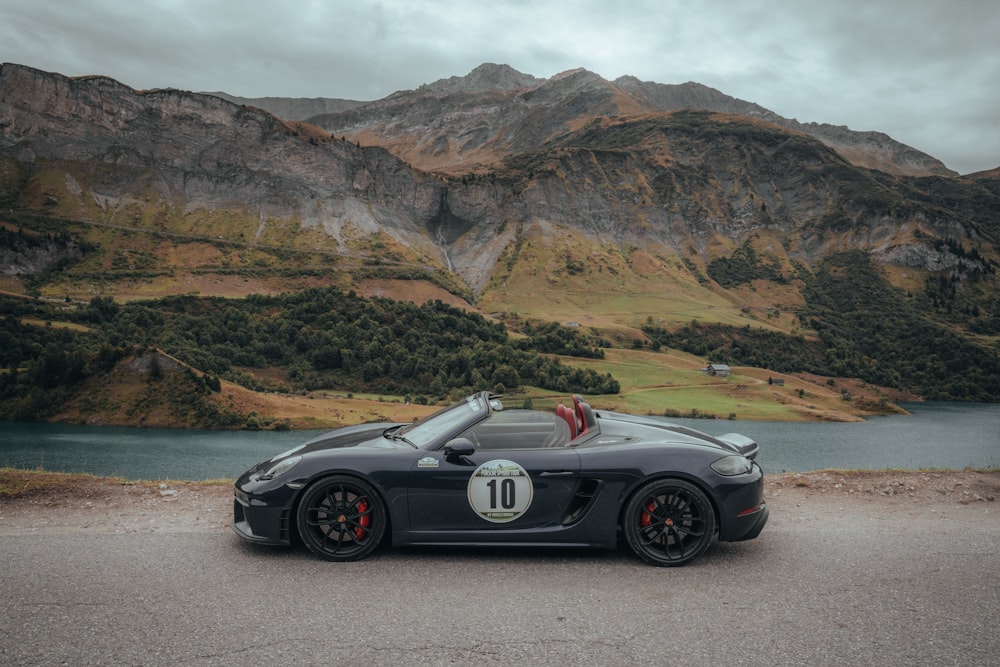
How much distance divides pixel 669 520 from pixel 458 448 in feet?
6.88

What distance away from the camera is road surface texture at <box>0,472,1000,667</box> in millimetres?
3912

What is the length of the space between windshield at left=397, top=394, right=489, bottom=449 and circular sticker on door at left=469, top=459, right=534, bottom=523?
20.0 inches

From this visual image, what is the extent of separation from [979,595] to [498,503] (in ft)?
13.1

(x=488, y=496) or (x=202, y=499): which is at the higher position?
(x=488, y=496)

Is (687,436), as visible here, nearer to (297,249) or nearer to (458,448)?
(458,448)

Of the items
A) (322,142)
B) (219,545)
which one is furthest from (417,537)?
(322,142)

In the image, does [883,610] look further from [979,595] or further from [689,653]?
[689,653]

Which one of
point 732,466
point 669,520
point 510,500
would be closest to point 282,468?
point 510,500

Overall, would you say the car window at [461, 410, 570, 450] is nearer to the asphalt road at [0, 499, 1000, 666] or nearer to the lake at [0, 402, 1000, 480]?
the asphalt road at [0, 499, 1000, 666]

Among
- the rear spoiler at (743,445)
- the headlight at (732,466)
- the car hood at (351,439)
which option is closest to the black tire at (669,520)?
the headlight at (732,466)

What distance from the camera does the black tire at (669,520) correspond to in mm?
5609

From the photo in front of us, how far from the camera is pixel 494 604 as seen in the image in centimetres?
466

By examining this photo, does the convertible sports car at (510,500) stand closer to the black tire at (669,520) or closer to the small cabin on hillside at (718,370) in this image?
the black tire at (669,520)

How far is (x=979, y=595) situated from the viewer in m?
4.87
